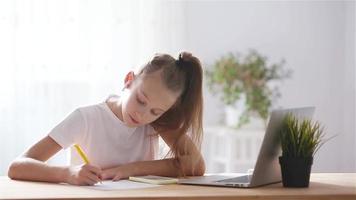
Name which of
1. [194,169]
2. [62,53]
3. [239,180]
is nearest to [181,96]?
[194,169]

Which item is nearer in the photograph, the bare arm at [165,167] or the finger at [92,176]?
the finger at [92,176]

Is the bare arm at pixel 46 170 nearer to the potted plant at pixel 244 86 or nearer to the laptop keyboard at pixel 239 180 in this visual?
the laptop keyboard at pixel 239 180

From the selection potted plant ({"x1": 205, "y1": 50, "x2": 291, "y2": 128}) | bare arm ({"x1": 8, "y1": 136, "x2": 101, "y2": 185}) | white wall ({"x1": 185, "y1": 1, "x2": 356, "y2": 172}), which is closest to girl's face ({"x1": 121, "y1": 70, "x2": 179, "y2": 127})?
bare arm ({"x1": 8, "y1": 136, "x2": 101, "y2": 185})

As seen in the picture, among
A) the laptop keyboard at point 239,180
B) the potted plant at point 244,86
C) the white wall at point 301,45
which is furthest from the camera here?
the white wall at point 301,45

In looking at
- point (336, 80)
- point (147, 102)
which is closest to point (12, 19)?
point (147, 102)

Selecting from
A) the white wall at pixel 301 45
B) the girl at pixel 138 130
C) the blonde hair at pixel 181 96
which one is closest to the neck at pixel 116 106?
the girl at pixel 138 130

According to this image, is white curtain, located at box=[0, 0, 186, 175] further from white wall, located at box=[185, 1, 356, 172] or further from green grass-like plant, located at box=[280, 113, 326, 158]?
green grass-like plant, located at box=[280, 113, 326, 158]

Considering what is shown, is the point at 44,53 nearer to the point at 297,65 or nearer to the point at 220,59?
the point at 220,59

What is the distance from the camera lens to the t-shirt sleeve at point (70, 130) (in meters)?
1.60

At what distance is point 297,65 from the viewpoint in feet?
13.5

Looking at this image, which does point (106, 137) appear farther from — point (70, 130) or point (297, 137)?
point (297, 137)

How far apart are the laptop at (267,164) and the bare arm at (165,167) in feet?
0.37

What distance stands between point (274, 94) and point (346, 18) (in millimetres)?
737

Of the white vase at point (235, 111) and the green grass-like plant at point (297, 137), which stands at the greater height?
the white vase at point (235, 111)
